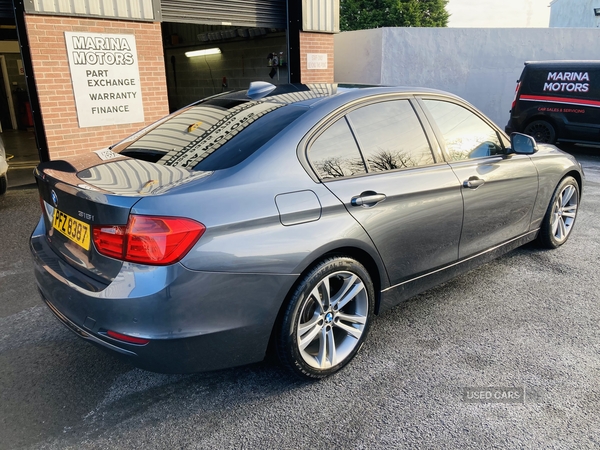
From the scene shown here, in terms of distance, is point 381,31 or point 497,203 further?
point 381,31

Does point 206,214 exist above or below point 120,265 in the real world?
above

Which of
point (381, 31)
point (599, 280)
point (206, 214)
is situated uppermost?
point (381, 31)

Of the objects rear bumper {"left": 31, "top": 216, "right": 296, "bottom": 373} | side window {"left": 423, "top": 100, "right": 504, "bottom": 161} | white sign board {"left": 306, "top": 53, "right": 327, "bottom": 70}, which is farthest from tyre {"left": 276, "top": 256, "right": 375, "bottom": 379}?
white sign board {"left": 306, "top": 53, "right": 327, "bottom": 70}

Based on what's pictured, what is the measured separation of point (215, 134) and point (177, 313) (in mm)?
1127

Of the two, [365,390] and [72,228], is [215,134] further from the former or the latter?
[365,390]

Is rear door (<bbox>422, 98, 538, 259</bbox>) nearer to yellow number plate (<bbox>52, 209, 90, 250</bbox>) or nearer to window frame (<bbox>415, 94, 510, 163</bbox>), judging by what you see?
window frame (<bbox>415, 94, 510, 163</bbox>)

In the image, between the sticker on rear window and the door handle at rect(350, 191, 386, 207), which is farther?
the sticker on rear window

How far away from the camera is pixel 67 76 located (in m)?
7.25

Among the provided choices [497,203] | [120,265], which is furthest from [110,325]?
[497,203]

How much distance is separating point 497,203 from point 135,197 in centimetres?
264

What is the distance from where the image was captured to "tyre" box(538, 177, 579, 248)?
450 cm

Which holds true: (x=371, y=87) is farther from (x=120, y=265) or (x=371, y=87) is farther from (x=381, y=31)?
(x=381, y=31)

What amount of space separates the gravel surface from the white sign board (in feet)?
25.8

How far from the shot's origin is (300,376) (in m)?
2.67
